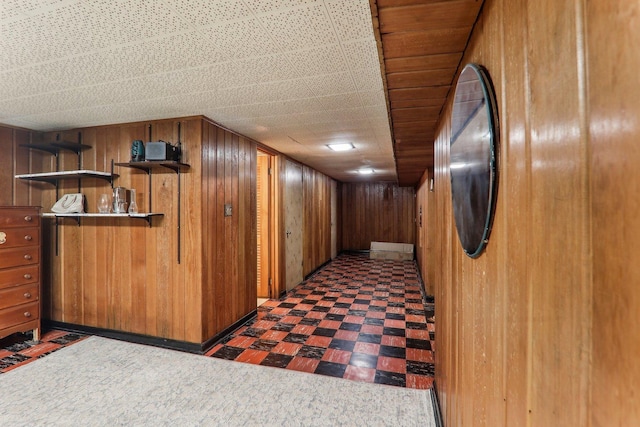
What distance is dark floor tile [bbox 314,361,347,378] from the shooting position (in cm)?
251

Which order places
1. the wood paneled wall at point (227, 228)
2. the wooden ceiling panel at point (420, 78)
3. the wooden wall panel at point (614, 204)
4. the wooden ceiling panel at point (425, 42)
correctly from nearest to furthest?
the wooden wall panel at point (614, 204), the wooden ceiling panel at point (425, 42), the wooden ceiling panel at point (420, 78), the wood paneled wall at point (227, 228)

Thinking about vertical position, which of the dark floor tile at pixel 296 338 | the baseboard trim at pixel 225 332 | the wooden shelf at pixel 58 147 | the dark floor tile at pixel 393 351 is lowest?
the dark floor tile at pixel 393 351

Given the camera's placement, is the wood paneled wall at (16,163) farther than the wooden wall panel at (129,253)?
Yes

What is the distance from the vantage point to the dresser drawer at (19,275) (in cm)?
293

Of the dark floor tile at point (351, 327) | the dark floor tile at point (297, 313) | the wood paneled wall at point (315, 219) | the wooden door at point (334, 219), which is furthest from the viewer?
the wooden door at point (334, 219)

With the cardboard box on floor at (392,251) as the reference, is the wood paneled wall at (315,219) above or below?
above

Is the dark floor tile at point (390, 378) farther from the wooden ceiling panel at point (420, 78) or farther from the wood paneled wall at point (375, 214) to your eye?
the wood paneled wall at point (375, 214)

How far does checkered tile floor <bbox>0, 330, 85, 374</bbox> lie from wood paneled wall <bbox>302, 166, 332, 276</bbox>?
353 cm

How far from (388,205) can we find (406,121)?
24.7 ft

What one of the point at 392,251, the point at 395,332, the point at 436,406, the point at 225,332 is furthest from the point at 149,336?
the point at 392,251

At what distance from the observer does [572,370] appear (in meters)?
0.49

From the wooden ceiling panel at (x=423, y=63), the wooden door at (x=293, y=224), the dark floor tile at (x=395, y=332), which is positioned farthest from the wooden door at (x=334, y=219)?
the wooden ceiling panel at (x=423, y=63)

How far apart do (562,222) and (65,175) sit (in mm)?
3976

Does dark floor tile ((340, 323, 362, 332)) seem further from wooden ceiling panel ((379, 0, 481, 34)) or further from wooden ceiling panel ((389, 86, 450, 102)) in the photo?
wooden ceiling panel ((379, 0, 481, 34))
